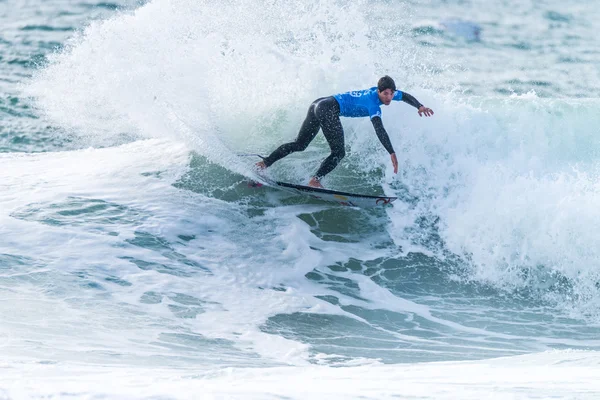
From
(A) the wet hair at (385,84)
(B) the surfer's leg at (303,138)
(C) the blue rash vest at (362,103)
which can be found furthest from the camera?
(B) the surfer's leg at (303,138)

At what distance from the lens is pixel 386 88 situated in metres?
9.48

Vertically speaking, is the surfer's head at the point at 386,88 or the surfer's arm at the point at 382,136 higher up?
the surfer's head at the point at 386,88

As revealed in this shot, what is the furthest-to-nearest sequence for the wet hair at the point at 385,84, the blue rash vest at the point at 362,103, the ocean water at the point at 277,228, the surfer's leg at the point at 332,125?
the surfer's leg at the point at 332,125, the blue rash vest at the point at 362,103, the wet hair at the point at 385,84, the ocean water at the point at 277,228

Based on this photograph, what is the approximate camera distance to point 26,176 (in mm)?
11039

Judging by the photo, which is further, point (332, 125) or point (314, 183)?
point (314, 183)

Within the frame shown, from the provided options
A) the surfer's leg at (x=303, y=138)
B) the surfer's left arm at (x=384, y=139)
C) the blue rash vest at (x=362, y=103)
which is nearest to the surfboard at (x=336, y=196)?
the surfer's leg at (x=303, y=138)

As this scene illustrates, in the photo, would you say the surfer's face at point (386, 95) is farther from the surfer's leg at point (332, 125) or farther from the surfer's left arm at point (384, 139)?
the surfer's leg at point (332, 125)

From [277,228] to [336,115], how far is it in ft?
5.53

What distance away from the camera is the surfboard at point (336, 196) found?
1005cm

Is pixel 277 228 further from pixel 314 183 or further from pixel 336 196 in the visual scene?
pixel 336 196

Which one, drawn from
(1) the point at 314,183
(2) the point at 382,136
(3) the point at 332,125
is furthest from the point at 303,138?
(2) the point at 382,136

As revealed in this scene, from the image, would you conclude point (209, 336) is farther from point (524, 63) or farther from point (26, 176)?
point (524, 63)

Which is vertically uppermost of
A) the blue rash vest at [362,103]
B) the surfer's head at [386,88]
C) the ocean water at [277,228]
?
the surfer's head at [386,88]

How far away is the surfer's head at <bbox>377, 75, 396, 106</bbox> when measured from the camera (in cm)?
948
